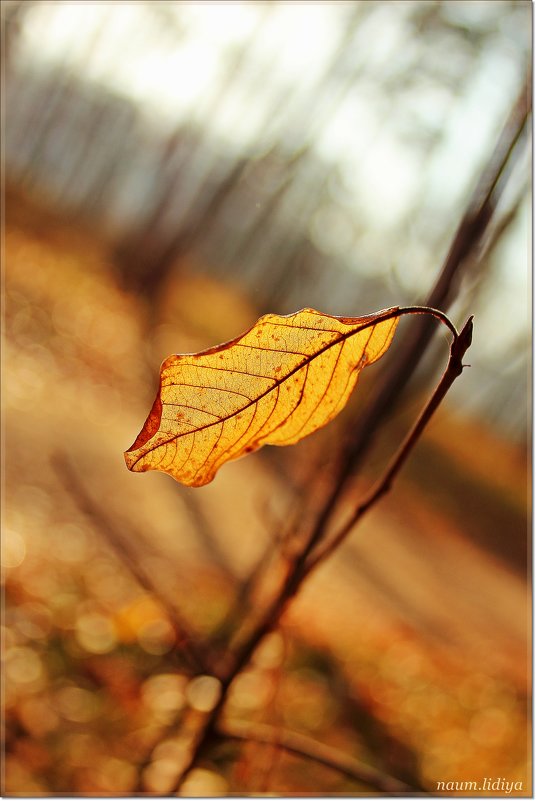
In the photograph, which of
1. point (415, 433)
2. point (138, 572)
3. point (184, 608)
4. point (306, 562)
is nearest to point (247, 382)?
point (415, 433)

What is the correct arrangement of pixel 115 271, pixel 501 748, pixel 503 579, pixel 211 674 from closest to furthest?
pixel 211 674 < pixel 501 748 < pixel 503 579 < pixel 115 271

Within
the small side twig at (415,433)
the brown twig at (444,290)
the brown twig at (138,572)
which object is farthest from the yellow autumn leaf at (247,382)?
the brown twig at (138,572)

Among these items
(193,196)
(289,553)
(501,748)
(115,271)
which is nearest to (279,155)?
(193,196)

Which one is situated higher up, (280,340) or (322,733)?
(280,340)

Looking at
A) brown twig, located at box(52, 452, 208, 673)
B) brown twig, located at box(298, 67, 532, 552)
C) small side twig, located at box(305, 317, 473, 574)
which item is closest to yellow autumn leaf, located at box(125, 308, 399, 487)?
small side twig, located at box(305, 317, 473, 574)

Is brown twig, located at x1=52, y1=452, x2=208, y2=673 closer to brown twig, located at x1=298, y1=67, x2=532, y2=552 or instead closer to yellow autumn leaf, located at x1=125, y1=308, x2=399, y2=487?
brown twig, located at x1=298, y1=67, x2=532, y2=552

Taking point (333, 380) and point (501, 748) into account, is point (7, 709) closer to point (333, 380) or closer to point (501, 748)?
point (333, 380)

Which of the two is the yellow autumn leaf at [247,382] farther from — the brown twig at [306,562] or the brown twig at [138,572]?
the brown twig at [138,572]
